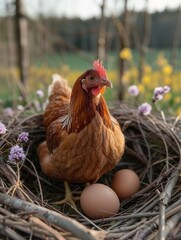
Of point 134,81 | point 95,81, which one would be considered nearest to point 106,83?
point 95,81

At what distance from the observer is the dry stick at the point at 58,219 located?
54.3 inches

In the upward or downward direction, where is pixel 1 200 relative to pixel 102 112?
downward

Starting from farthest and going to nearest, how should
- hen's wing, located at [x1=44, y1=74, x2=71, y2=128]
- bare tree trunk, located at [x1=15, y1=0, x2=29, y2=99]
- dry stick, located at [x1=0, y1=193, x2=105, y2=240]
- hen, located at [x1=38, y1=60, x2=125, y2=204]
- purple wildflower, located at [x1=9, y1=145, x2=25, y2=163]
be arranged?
1. bare tree trunk, located at [x1=15, y1=0, x2=29, y2=99]
2. hen's wing, located at [x1=44, y1=74, x2=71, y2=128]
3. hen, located at [x1=38, y1=60, x2=125, y2=204]
4. purple wildflower, located at [x1=9, y1=145, x2=25, y2=163]
5. dry stick, located at [x1=0, y1=193, x2=105, y2=240]

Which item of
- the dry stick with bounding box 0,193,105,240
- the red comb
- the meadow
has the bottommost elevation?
the meadow

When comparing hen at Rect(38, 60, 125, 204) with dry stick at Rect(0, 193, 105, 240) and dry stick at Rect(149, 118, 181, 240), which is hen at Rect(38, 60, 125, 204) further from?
dry stick at Rect(0, 193, 105, 240)

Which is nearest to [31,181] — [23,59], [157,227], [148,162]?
[148,162]

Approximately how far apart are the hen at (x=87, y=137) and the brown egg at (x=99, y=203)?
120mm

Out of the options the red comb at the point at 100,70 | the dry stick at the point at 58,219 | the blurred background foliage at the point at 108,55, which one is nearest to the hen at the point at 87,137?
the red comb at the point at 100,70

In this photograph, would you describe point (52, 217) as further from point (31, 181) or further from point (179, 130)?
point (179, 130)

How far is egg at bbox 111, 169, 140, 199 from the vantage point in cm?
221

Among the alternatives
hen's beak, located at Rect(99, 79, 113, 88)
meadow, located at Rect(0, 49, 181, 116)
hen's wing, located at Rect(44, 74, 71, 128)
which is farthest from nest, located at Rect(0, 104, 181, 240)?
hen's beak, located at Rect(99, 79, 113, 88)

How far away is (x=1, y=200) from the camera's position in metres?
1.66

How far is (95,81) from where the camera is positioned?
1983 mm

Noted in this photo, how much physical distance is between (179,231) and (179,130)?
101 centimetres
